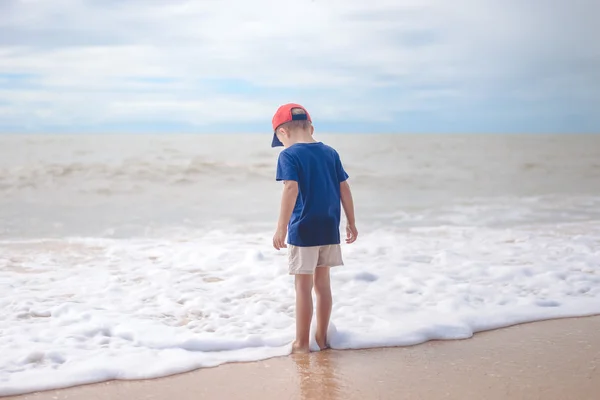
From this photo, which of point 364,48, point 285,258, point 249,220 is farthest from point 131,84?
point 285,258

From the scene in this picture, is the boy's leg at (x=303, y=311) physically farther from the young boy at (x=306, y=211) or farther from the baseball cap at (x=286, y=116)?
the baseball cap at (x=286, y=116)

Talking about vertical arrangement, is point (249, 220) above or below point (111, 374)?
above

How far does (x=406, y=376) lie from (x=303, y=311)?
1.86 ft

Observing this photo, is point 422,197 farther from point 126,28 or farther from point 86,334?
point 126,28

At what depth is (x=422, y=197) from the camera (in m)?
12.0

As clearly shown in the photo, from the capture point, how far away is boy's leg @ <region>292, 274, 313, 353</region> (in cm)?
299

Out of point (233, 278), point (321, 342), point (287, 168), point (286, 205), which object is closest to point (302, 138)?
point (287, 168)

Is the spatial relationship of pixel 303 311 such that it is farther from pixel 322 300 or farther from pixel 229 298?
pixel 229 298

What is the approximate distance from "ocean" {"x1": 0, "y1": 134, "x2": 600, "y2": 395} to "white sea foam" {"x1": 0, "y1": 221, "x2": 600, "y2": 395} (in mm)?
11

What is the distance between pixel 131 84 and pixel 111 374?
105ft

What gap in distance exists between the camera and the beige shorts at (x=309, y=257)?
294cm

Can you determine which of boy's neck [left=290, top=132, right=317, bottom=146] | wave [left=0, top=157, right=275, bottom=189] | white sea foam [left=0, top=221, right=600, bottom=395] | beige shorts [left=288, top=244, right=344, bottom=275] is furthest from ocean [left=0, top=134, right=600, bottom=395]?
wave [left=0, top=157, right=275, bottom=189]

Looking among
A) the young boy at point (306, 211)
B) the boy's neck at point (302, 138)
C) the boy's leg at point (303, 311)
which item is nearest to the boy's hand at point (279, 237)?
the young boy at point (306, 211)

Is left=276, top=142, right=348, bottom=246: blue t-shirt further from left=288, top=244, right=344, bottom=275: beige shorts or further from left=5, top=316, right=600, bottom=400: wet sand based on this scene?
left=5, top=316, right=600, bottom=400: wet sand
